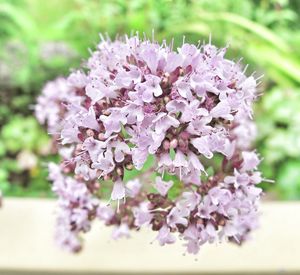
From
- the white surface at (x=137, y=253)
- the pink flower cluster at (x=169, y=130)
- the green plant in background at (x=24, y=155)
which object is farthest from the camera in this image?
the green plant in background at (x=24, y=155)

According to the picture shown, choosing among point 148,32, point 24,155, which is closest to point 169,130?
point 148,32

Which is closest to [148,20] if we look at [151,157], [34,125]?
[34,125]

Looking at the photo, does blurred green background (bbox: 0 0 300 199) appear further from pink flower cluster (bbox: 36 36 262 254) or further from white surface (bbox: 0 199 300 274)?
pink flower cluster (bbox: 36 36 262 254)

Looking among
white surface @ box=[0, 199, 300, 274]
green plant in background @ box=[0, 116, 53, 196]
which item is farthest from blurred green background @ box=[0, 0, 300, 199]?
white surface @ box=[0, 199, 300, 274]

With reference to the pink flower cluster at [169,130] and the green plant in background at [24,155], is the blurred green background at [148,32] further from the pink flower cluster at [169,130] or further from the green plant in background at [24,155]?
the pink flower cluster at [169,130]

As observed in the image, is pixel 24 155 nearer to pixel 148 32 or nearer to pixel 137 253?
pixel 148 32

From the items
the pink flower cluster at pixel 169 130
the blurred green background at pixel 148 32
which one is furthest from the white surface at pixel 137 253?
the pink flower cluster at pixel 169 130
